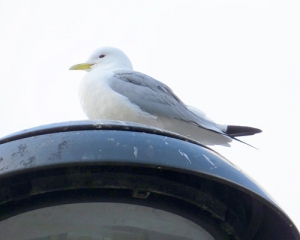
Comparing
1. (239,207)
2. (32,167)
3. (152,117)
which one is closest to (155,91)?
(152,117)

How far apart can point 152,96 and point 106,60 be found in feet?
2.36

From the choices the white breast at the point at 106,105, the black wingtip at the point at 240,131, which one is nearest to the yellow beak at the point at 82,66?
the white breast at the point at 106,105

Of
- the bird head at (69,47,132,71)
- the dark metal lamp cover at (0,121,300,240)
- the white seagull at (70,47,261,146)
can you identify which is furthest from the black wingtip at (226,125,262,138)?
the dark metal lamp cover at (0,121,300,240)

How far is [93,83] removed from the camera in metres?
4.25

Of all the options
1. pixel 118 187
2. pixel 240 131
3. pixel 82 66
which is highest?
pixel 118 187

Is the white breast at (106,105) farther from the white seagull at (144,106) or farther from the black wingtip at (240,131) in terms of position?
the black wingtip at (240,131)

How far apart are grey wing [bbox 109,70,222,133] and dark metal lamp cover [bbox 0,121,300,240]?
108 inches

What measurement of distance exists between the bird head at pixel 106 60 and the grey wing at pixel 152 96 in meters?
0.36

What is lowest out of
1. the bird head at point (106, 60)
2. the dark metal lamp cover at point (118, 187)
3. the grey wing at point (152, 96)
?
the grey wing at point (152, 96)

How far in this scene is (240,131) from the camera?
4223 millimetres

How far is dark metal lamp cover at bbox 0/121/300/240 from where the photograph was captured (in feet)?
4.40

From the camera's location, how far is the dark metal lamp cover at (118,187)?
1340 mm

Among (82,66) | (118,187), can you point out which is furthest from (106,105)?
(118,187)

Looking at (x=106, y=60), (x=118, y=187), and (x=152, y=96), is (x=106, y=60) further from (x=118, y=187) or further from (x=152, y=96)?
→ (x=118, y=187)
